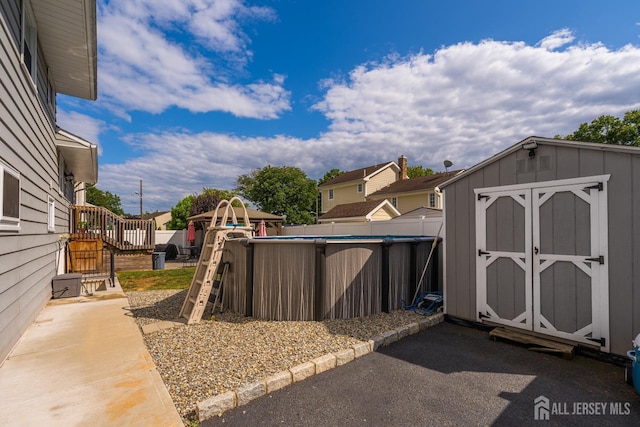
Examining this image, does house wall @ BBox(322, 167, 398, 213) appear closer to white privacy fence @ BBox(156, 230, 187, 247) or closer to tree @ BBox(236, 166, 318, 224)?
tree @ BBox(236, 166, 318, 224)

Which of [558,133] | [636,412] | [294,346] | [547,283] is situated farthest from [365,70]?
[558,133]

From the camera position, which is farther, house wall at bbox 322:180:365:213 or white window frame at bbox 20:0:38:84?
house wall at bbox 322:180:365:213

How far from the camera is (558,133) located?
2080 centimetres

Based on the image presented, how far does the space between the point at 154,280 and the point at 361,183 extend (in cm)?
1877

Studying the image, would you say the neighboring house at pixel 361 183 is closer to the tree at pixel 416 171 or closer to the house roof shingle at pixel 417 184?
the house roof shingle at pixel 417 184

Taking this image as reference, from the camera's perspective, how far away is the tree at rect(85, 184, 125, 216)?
49.0 meters

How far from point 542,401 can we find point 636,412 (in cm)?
67

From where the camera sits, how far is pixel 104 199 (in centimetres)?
5359

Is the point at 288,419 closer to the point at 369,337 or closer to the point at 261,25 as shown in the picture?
the point at 369,337

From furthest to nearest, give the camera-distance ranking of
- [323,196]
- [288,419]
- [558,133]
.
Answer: [323,196] → [558,133] → [288,419]

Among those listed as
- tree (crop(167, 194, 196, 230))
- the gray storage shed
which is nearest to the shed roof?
the gray storage shed

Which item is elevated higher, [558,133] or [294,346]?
[558,133]

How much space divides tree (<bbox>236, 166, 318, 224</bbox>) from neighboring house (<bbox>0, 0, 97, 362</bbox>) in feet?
82.8

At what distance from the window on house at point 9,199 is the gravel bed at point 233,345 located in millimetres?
1989
